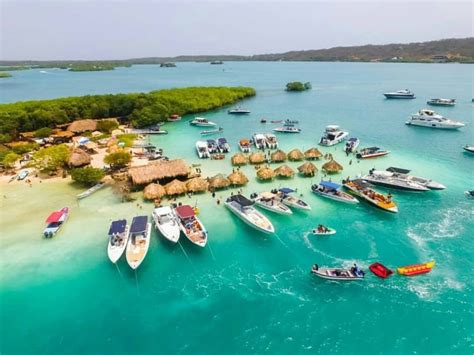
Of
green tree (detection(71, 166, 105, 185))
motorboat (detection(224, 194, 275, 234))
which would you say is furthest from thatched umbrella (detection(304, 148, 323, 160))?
green tree (detection(71, 166, 105, 185))

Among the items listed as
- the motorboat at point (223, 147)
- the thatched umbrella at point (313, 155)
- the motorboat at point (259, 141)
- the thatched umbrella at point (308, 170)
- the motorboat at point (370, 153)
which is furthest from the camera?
the motorboat at point (259, 141)

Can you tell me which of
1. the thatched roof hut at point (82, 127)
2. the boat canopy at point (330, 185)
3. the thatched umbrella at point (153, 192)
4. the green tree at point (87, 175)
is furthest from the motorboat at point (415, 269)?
the thatched roof hut at point (82, 127)

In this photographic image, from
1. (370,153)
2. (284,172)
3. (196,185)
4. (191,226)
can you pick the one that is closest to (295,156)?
(284,172)

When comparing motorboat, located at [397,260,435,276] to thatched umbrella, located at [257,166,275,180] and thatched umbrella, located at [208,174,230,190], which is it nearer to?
thatched umbrella, located at [257,166,275,180]

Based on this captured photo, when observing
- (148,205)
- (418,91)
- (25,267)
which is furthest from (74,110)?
(418,91)

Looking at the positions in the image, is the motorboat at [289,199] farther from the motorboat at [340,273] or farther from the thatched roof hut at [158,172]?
the thatched roof hut at [158,172]

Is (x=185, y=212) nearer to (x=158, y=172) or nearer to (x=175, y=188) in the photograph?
(x=175, y=188)
